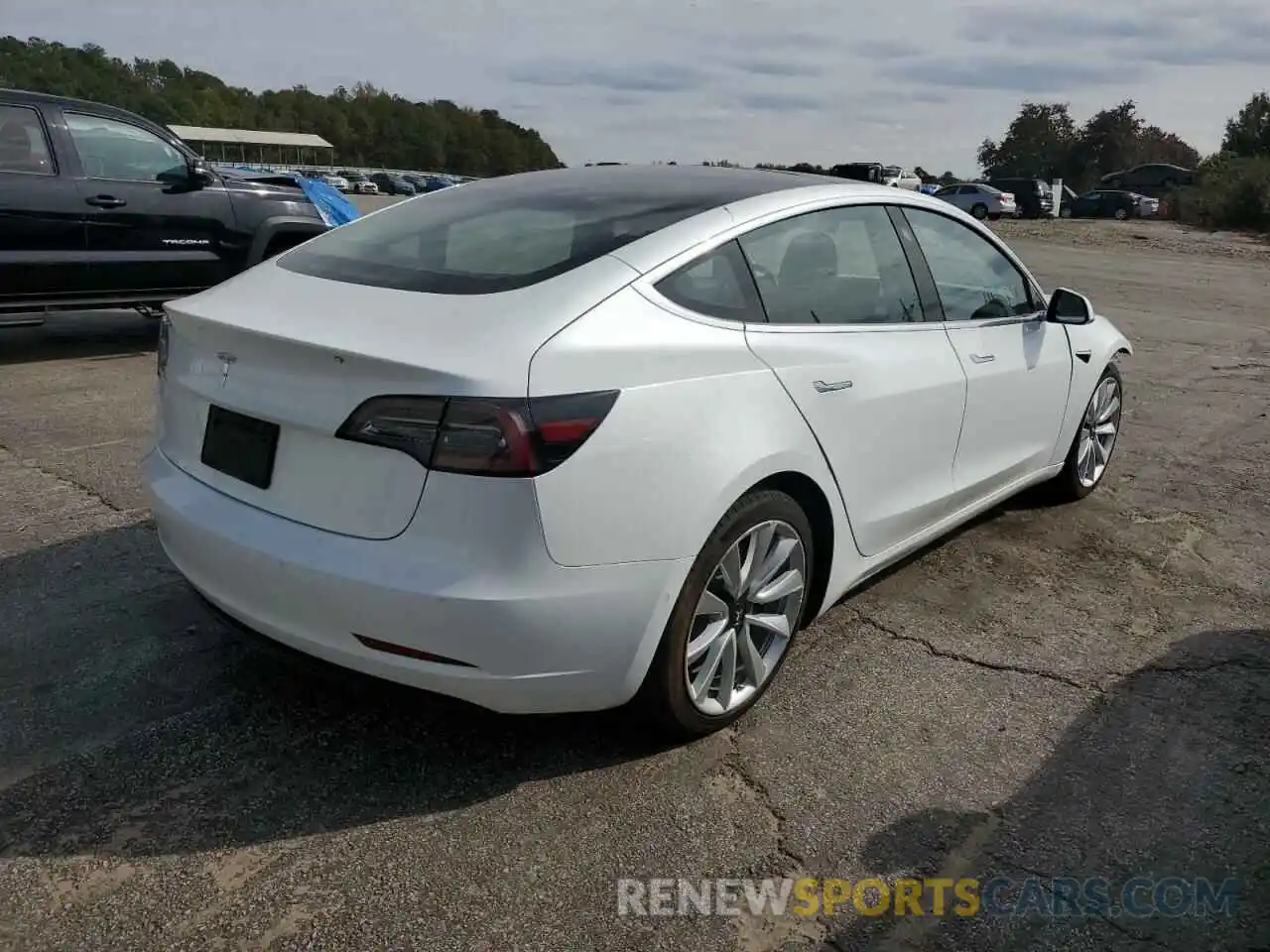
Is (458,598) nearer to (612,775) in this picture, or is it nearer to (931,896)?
(612,775)

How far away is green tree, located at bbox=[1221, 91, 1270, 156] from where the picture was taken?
4816cm

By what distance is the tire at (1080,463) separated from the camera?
4.98 metres

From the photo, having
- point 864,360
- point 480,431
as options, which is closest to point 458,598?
point 480,431

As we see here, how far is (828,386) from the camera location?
307cm

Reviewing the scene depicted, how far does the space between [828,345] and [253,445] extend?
1.68 metres

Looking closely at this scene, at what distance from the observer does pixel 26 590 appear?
3.71 meters

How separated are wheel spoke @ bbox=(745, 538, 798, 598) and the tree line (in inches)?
5211

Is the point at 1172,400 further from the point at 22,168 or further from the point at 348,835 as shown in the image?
the point at 22,168

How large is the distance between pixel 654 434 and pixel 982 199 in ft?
130

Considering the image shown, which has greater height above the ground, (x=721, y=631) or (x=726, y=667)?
(x=721, y=631)

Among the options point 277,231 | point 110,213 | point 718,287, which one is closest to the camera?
point 718,287

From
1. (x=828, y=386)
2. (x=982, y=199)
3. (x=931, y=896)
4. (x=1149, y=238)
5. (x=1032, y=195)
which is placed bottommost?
(x=931, y=896)

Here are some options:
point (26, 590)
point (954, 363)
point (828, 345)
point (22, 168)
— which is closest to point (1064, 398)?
point (954, 363)

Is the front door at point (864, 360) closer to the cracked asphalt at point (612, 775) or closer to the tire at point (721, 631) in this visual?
the tire at point (721, 631)
